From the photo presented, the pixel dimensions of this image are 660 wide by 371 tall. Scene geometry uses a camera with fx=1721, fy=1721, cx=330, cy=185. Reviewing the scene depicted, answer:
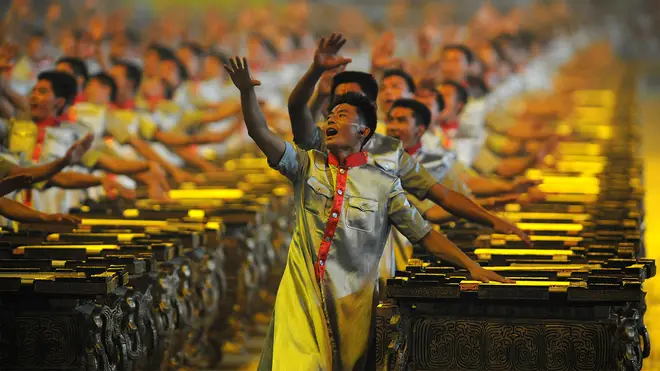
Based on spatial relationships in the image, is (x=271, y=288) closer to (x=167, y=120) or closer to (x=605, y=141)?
(x=167, y=120)

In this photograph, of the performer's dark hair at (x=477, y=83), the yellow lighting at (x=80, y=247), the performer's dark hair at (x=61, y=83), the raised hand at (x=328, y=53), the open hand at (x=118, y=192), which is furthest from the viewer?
the performer's dark hair at (x=477, y=83)

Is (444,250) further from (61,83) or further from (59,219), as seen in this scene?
(61,83)

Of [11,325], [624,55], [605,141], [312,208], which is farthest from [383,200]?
[624,55]

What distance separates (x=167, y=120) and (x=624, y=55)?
2156cm

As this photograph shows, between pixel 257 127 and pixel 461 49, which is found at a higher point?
pixel 461 49

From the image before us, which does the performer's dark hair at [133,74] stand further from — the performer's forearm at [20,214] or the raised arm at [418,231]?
the raised arm at [418,231]

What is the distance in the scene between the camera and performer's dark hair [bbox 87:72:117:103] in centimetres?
1298

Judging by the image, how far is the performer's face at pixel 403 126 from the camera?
29.1 feet

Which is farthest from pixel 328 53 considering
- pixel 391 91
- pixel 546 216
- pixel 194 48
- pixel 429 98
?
pixel 194 48

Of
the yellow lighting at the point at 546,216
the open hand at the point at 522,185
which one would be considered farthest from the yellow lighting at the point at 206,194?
the yellow lighting at the point at 546,216

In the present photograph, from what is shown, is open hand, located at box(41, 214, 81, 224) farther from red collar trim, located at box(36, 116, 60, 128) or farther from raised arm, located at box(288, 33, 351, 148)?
red collar trim, located at box(36, 116, 60, 128)

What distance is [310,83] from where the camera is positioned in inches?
294

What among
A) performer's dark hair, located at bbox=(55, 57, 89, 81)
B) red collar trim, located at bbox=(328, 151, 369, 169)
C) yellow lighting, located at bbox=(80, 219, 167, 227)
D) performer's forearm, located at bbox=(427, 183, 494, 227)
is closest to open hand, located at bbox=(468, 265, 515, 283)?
performer's forearm, located at bbox=(427, 183, 494, 227)

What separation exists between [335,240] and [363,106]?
0.62 m
